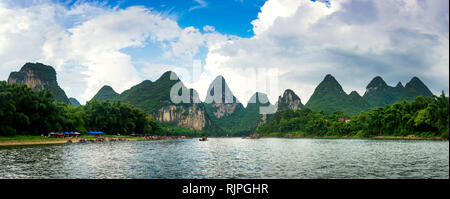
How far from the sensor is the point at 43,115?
67938 millimetres

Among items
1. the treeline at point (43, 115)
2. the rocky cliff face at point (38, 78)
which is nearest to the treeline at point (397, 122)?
the treeline at point (43, 115)

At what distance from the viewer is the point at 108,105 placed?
10412 cm

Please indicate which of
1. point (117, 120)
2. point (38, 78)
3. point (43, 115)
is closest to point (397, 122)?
point (117, 120)

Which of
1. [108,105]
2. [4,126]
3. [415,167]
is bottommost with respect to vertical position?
[415,167]

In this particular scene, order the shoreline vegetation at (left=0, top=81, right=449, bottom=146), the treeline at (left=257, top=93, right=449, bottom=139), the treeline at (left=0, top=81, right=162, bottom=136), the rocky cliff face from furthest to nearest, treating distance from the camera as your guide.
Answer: the rocky cliff face, the treeline at (left=257, top=93, right=449, bottom=139), the shoreline vegetation at (left=0, top=81, right=449, bottom=146), the treeline at (left=0, top=81, right=162, bottom=136)

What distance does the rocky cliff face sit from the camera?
174 meters

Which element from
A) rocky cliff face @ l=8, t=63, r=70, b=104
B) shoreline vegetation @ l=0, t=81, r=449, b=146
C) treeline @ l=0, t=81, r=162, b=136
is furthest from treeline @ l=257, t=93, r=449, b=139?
rocky cliff face @ l=8, t=63, r=70, b=104

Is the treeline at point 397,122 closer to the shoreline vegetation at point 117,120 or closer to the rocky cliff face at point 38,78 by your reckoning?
the shoreline vegetation at point 117,120

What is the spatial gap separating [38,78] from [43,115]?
126555mm

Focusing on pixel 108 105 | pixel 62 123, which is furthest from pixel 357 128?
pixel 62 123

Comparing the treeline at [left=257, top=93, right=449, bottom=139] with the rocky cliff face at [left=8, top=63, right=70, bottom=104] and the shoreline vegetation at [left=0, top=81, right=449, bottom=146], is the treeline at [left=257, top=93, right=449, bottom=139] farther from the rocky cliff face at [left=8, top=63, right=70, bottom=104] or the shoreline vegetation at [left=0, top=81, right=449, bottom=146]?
the rocky cliff face at [left=8, top=63, right=70, bottom=104]

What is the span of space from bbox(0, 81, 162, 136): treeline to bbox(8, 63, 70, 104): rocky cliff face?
279 feet
